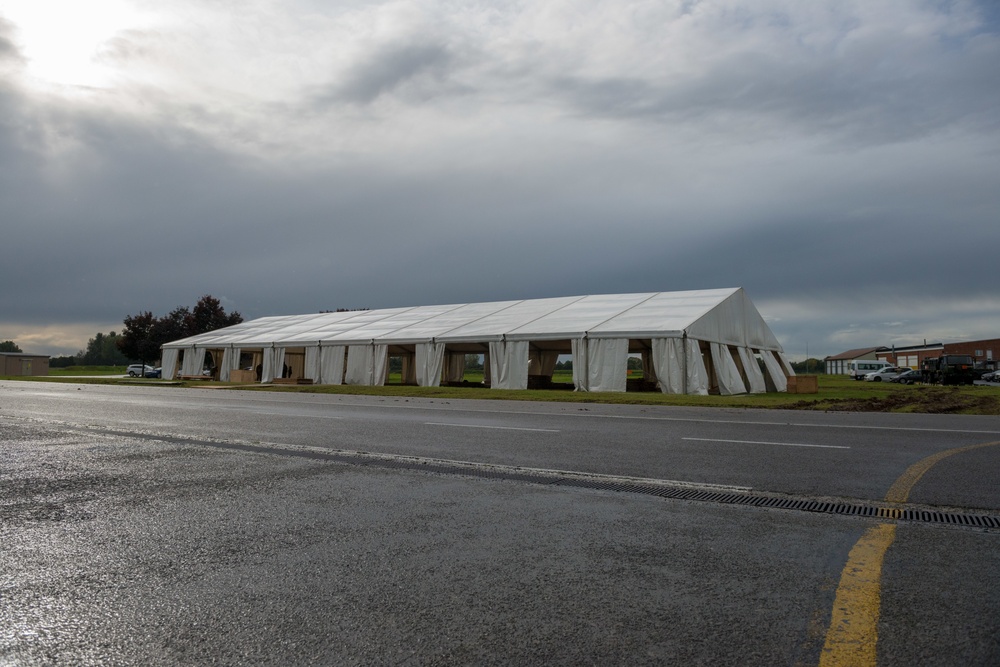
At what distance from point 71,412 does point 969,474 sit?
49.3 ft

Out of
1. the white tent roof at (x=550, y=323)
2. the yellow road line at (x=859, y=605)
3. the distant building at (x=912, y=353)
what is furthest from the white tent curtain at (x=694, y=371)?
the distant building at (x=912, y=353)

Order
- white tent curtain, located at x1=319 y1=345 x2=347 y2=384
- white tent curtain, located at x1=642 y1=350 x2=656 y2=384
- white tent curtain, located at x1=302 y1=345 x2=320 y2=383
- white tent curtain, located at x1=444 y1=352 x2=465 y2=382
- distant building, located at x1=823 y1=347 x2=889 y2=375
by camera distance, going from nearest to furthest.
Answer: white tent curtain, located at x1=319 y1=345 x2=347 y2=384 → white tent curtain, located at x1=302 y1=345 x2=320 y2=383 → white tent curtain, located at x1=642 y1=350 x2=656 y2=384 → white tent curtain, located at x1=444 y1=352 x2=465 y2=382 → distant building, located at x1=823 y1=347 x2=889 y2=375

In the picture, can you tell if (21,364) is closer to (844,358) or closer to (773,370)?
(773,370)

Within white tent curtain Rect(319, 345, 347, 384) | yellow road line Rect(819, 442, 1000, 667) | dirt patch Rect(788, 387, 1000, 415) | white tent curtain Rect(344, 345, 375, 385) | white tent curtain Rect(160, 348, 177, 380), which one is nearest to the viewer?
yellow road line Rect(819, 442, 1000, 667)

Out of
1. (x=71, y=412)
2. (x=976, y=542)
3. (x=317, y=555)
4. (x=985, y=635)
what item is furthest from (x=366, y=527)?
(x=71, y=412)

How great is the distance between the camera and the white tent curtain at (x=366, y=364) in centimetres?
3173

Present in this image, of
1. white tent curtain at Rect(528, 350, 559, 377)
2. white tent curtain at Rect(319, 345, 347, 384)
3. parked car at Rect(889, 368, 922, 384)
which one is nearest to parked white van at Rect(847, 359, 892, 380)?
parked car at Rect(889, 368, 922, 384)

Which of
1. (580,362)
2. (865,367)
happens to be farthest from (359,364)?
(865,367)

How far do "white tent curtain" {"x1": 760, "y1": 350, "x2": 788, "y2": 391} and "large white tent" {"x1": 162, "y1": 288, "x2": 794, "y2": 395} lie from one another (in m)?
0.09

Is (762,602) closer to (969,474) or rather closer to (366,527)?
(366,527)

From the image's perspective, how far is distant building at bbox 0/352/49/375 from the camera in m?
71.6

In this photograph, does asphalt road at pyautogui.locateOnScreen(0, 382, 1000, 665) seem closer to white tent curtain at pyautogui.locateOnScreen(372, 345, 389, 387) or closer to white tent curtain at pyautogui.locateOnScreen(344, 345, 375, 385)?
white tent curtain at pyautogui.locateOnScreen(372, 345, 389, 387)

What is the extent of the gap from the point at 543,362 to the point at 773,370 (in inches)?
481

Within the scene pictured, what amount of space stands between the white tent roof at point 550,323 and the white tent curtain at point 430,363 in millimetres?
501
